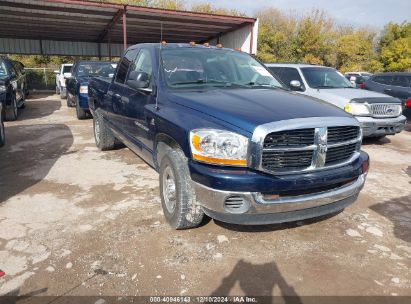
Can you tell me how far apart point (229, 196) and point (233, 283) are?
70 cm

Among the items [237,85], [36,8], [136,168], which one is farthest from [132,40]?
[237,85]

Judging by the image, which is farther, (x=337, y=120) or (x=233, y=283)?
(x=337, y=120)

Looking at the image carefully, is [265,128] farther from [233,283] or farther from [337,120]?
[233,283]

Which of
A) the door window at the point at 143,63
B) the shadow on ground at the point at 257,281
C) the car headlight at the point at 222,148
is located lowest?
the shadow on ground at the point at 257,281

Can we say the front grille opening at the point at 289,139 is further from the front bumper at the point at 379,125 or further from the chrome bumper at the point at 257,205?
the front bumper at the point at 379,125

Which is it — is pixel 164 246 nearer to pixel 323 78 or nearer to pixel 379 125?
pixel 379 125

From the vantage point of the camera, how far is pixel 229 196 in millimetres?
2789

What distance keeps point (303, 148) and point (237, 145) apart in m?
0.57

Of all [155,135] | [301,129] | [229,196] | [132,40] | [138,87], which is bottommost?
[229,196]

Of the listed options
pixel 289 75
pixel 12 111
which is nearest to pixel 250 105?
pixel 289 75

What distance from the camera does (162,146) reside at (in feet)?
12.1

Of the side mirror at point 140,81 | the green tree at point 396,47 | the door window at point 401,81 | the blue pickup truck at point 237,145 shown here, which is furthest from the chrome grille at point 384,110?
the green tree at point 396,47

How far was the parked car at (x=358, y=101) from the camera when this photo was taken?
7.32 meters

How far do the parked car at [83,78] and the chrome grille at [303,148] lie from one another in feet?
25.3
